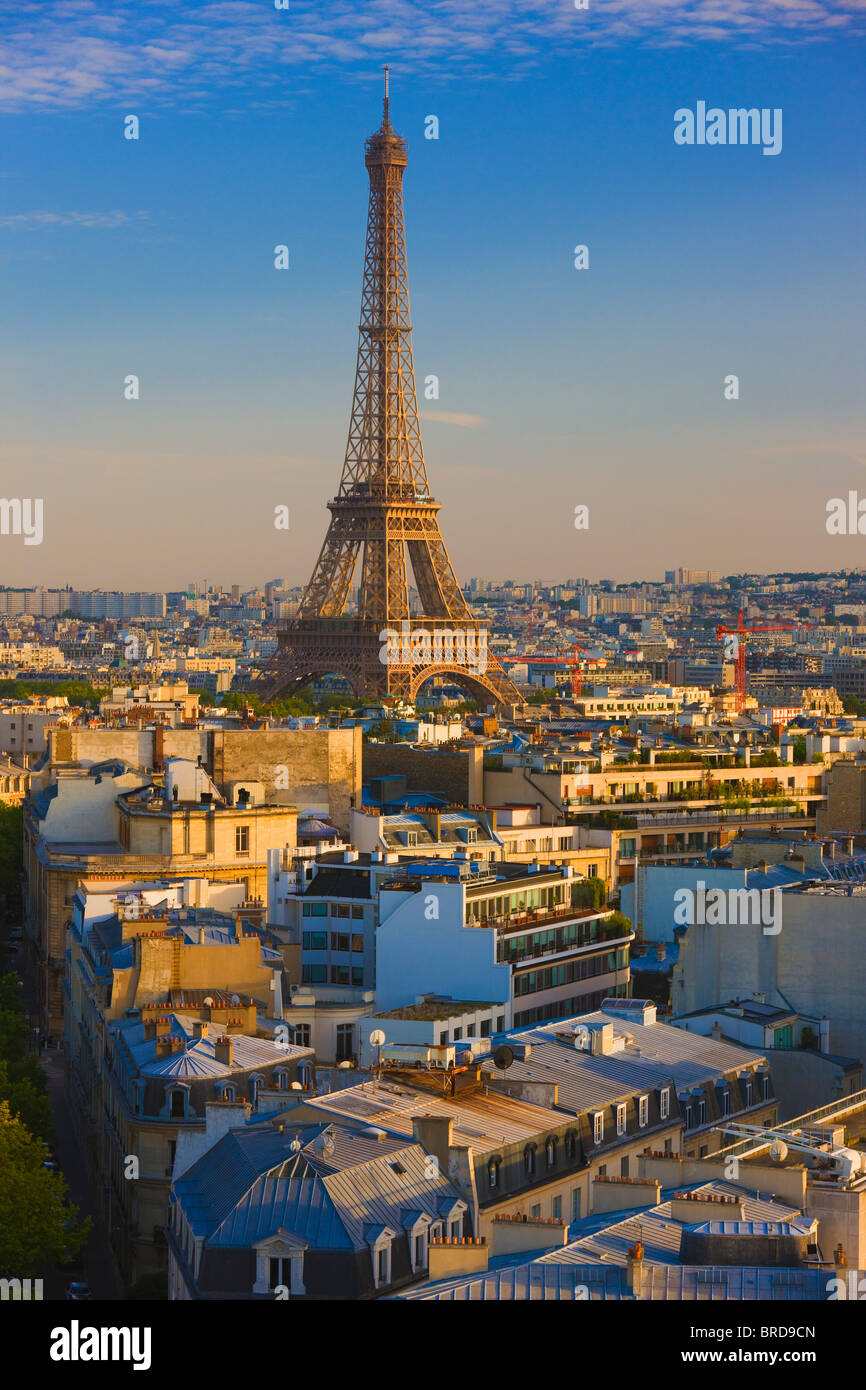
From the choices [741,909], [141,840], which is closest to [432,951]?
[741,909]

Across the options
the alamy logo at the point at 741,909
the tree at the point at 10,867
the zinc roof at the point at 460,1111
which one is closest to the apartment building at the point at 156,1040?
the zinc roof at the point at 460,1111

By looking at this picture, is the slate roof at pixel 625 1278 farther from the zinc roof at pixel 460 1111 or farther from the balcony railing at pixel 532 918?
the balcony railing at pixel 532 918

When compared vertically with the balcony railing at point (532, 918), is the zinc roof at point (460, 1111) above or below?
below

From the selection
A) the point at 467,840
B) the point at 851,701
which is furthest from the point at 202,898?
the point at 851,701

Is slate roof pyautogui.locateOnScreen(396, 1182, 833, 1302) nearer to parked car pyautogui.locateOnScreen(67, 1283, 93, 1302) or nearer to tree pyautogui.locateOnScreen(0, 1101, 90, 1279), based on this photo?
tree pyautogui.locateOnScreen(0, 1101, 90, 1279)

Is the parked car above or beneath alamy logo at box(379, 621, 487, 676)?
beneath
